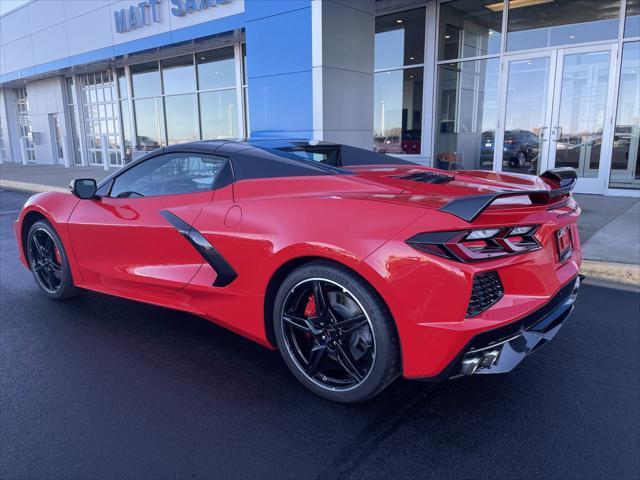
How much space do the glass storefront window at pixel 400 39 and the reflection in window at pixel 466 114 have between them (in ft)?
2.75

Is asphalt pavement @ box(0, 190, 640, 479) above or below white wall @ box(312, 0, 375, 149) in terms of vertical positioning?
below

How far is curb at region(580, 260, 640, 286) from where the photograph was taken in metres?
5.00

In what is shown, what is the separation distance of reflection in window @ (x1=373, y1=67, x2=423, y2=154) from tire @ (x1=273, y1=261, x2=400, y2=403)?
32.7ft

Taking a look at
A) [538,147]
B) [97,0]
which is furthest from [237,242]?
[97,0]

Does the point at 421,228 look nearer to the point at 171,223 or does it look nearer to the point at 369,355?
the point at 369,355

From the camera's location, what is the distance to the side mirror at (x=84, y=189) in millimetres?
3971

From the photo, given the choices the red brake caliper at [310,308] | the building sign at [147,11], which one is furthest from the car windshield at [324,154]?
the building sign at [147,11]

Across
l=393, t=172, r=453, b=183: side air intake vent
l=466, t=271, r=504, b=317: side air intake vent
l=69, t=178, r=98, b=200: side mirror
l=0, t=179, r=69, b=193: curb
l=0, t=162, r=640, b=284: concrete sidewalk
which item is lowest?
l=0, t=179, r=69, b=193: curb

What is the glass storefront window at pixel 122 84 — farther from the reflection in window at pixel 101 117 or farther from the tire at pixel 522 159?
Result: the tire at pixel 522 159

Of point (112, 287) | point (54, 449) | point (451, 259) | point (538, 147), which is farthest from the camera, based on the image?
point (538, 147)

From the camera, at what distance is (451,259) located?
7.40 feet

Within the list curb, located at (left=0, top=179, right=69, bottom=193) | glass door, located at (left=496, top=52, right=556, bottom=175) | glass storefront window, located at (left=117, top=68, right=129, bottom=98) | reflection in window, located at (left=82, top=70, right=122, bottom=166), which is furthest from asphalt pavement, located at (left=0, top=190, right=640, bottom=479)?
reflection in window, located at (left=82, top=70, right=122, bottom=166)

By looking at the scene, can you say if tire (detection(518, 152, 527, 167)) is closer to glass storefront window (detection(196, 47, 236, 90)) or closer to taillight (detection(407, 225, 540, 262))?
taillight (detection(407, 225, 540, 262))

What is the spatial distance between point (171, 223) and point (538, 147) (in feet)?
30.3
